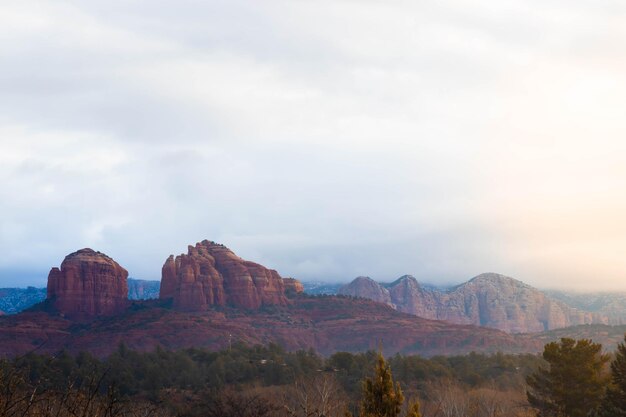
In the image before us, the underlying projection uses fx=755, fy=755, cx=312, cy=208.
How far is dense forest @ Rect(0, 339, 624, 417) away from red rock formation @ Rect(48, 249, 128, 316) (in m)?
71.2

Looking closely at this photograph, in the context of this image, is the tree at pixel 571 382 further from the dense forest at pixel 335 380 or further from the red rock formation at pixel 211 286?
the red rock formation at pixel 211 286

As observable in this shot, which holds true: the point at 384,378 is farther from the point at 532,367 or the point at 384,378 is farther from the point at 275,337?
the point at 275,337

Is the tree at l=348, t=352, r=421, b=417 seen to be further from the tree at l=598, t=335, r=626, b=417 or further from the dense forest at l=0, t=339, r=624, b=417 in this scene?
the dense forest at l=0, t=339, r=624, b=417

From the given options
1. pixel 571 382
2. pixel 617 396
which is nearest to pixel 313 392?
pixel 571 382

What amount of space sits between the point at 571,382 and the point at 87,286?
143904mm

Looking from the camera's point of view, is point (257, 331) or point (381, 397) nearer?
point (381, 397)

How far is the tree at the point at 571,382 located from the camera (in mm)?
61219

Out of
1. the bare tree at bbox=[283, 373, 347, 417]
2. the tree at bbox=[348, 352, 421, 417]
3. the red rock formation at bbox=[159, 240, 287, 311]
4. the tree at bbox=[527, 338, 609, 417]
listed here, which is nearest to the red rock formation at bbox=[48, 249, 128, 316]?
the red rock formation at bbox=[159, 240, 287, 311]

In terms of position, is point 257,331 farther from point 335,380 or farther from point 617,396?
point 617,396

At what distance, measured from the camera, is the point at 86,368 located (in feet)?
290

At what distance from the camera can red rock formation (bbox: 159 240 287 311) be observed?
608 ft

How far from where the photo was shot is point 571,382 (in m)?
62.6

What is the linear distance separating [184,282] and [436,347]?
64436 millimetres

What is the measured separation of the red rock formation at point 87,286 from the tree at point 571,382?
136197 millimetres
